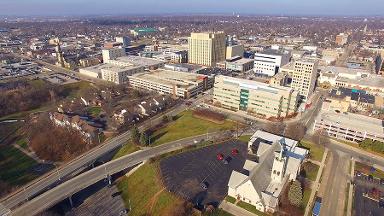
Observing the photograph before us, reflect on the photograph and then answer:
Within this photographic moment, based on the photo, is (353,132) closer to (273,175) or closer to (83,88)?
(273,175)

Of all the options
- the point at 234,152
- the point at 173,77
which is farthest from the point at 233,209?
the point at 173,77

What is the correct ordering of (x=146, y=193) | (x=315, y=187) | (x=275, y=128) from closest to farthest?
(x=146, y=193) → (x=315, y=187) → (x=275, y=128)

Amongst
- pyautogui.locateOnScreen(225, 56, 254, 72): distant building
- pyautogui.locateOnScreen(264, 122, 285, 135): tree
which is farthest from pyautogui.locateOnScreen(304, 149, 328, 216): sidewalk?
pyautogui.locateOnScreen(225, 56, 254, 72): distant building

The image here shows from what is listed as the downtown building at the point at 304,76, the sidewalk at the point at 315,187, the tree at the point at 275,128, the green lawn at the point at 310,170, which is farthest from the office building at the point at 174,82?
the sidewalk at the point at 315,187

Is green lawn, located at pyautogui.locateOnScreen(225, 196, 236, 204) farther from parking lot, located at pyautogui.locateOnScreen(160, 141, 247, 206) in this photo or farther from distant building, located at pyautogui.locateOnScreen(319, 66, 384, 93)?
distant building, located at pyautogui.locateOnScreen(319, 66, 384, 93)

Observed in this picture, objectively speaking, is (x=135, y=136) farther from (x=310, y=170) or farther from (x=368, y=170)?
(x=368, y=170)

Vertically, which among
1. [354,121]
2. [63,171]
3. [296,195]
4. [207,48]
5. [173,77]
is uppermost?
[207,48]
